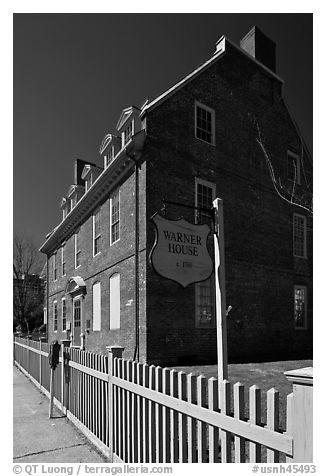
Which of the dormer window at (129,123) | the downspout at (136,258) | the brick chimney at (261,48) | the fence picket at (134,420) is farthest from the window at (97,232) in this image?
the fence picket at (134,420)

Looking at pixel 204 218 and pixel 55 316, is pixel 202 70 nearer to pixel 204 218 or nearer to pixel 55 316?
pixel 204 218

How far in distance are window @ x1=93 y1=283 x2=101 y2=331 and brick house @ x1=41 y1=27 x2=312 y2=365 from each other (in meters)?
0.04

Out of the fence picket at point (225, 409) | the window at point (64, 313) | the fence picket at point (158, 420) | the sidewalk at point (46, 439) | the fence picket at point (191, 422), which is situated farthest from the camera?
the window at point (64, 313)

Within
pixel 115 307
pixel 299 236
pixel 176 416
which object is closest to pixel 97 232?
pixel 115 307

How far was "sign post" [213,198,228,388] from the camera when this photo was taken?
Answer: 4699mm

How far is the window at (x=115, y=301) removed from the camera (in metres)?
14.2

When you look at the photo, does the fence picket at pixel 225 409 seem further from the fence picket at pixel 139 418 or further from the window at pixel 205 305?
the window at pixel 205 305

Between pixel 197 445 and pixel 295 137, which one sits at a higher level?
pixel 295 137

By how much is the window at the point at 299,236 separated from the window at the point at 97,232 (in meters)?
8.88

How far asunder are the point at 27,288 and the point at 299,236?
1134 inches
